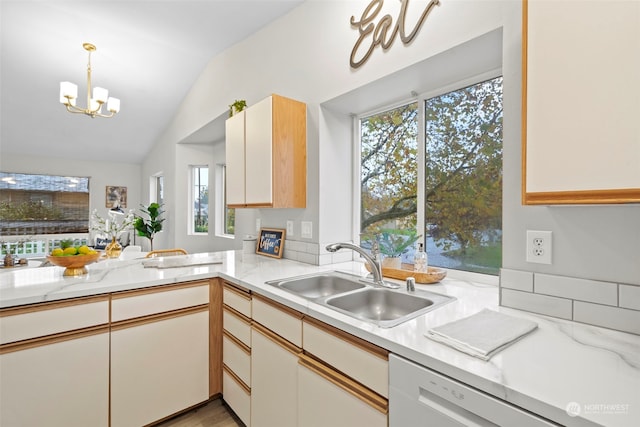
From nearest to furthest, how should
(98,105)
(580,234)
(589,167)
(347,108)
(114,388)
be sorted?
(589,167), (580,234), (114,388), (347,108), (98,105)

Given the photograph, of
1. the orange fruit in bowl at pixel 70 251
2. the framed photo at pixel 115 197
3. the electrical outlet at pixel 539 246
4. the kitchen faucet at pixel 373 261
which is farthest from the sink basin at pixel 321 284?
the framed photo at pixel 115 197

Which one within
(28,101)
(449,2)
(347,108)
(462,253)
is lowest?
(462,253)

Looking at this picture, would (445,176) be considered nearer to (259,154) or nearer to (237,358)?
(259,154)

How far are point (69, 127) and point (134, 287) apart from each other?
493 centimetres

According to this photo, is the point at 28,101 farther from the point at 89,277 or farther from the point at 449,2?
the point at 449,2

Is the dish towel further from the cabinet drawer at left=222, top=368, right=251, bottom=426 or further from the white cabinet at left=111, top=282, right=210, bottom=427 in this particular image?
the white cabinet at left=111, top=282, right=210, bottom=427

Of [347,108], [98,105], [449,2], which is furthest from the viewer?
[98,105]

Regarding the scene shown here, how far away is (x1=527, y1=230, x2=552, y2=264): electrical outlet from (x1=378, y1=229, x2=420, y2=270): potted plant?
0.64m

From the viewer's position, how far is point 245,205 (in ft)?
7.36

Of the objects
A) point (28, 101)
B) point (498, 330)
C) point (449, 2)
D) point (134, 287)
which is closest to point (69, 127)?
point (28, 101)

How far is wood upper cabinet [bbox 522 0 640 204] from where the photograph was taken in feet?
2.48

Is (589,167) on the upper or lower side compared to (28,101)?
lower

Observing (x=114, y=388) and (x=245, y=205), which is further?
(x=245, y=205)

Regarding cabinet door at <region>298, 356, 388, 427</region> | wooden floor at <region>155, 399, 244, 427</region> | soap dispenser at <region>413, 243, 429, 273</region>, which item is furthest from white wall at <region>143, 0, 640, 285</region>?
wooden floor at <region>155, 399, 244, 427</region>
